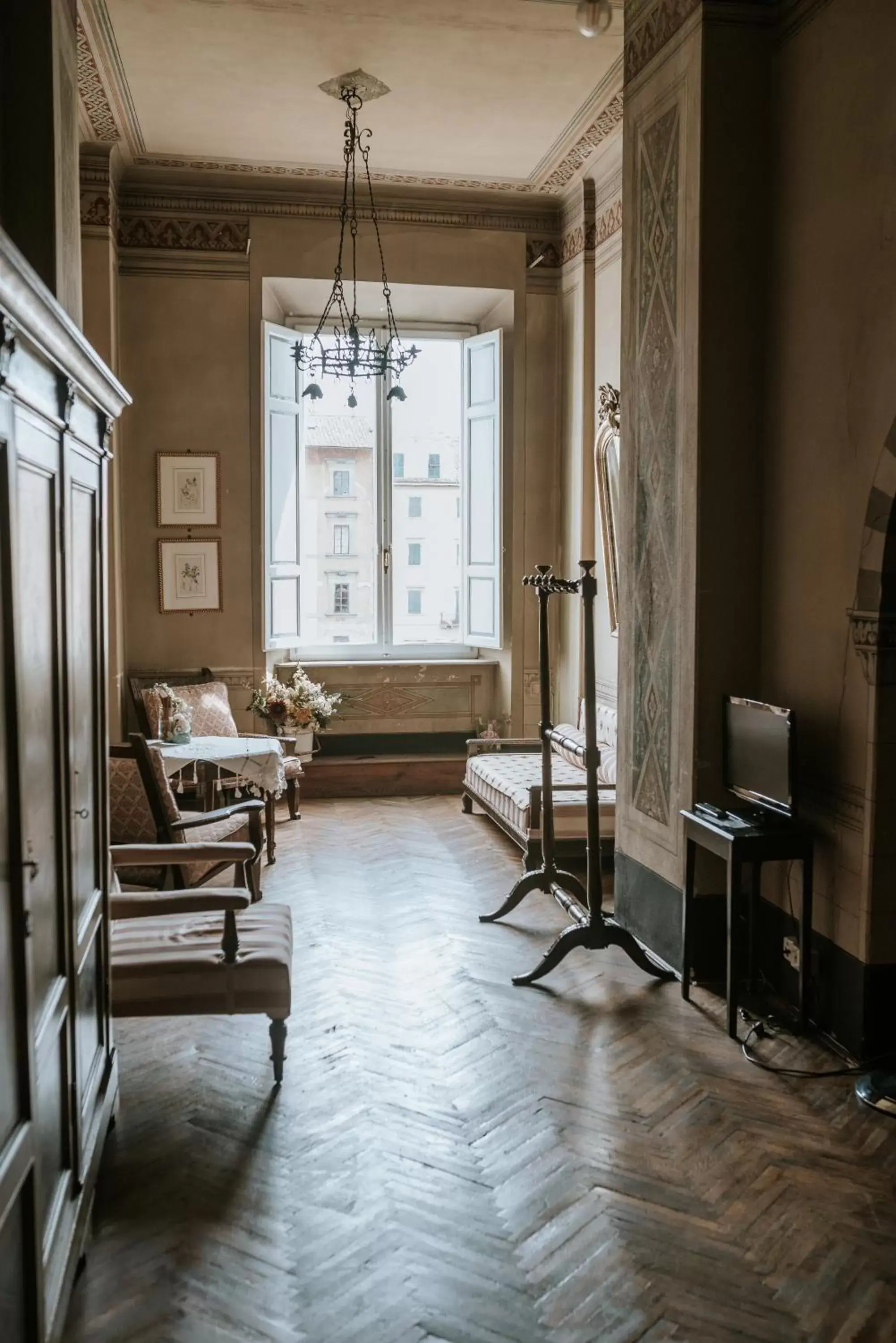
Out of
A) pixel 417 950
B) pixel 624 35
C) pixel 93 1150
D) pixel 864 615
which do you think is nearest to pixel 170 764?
pixel 417 950

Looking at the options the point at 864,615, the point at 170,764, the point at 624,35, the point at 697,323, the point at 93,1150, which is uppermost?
the point at 624,35

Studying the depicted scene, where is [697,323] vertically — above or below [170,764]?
above

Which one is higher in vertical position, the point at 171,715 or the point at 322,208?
the point at 322,208

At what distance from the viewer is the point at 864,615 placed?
3.63 meters

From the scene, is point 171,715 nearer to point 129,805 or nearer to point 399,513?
point 129,805

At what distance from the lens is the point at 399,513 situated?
896 cm

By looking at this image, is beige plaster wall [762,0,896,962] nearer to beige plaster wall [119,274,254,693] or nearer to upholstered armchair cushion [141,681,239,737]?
upholstered armchair cushion [141,681,239,737]

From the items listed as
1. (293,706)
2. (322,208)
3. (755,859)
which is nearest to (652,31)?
(755,859)

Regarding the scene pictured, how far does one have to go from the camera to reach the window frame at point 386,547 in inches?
350

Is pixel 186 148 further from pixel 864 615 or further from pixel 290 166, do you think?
pixel 864 615

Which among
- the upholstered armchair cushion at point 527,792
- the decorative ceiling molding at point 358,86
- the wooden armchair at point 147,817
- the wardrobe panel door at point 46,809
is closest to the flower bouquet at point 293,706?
the upholstered armchair cushion at point 527,792

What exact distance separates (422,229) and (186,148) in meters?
1.78

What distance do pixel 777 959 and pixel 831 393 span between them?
2180mm

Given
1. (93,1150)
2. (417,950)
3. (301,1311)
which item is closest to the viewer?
(301,1311)
